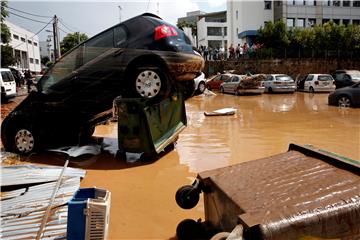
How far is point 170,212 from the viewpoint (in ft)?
14.6

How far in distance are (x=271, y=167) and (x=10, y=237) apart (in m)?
2.67

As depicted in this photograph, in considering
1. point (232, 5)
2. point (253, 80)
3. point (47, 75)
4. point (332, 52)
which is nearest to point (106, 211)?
point (47, 75)

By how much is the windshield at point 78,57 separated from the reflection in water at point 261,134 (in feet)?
8.85

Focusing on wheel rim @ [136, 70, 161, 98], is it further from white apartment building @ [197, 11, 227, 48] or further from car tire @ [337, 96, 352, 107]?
white apartment building @ [197, 11, 227, 48]

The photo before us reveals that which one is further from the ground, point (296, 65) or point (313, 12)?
point (313, 12)

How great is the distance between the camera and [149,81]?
6785 mm

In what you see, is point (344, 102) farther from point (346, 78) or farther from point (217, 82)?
point (217, 82)

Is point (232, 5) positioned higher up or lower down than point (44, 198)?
higher up

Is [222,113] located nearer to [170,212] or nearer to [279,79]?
[170,212]

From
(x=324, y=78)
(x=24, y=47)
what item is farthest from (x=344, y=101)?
(x=24, y=47)

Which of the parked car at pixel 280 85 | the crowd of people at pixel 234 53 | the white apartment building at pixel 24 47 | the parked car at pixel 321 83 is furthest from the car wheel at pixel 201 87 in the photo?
the white apartment building at pixel 24 47

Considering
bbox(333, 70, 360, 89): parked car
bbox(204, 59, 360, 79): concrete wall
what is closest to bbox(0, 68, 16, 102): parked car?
bbox(333, 70, 360, 89): parked car

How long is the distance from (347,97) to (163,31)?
10.9 m

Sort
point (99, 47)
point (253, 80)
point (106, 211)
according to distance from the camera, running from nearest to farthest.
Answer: point (106, 211)
point (99, 47)
point (253, 80)
